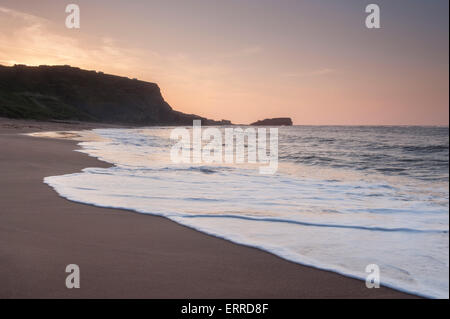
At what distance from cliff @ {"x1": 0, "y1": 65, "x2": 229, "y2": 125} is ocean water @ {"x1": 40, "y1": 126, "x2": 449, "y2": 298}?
93568mm

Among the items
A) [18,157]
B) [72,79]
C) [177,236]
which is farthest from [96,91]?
[177,236]

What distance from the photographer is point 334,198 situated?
5.86 meters

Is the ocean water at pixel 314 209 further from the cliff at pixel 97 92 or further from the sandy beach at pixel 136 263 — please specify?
the cliff at pixel 97 92

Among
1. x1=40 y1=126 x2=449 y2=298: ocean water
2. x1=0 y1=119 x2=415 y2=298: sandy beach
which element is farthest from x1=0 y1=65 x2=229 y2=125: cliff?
x1=0 y1=119 x2=415 y2=298: sandy beach

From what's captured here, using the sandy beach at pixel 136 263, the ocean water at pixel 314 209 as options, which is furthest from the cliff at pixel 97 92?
the sandy beach at pixel 136 263

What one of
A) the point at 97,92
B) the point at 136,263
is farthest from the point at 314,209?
the point at 97,92

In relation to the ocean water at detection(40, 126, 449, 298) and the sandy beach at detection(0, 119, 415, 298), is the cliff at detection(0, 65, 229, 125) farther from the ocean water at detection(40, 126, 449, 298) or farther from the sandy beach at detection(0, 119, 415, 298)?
the sandy beach at detection(0, 119, 415, 298)

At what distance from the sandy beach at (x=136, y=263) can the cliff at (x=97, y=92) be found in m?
96.6

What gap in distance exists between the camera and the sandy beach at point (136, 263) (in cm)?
242

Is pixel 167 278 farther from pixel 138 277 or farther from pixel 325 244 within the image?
pixel 325 244

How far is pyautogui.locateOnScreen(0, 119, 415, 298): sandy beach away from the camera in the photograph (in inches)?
95.1
